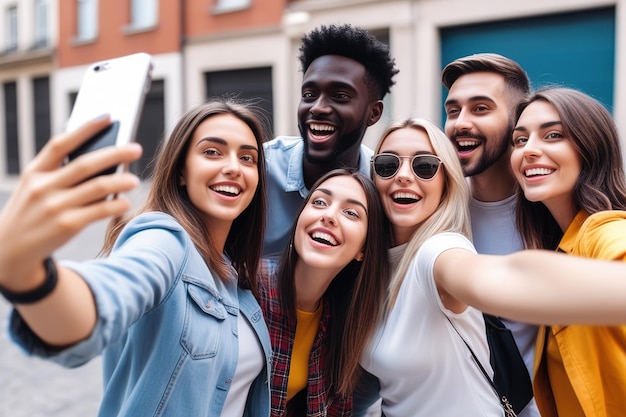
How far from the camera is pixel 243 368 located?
1.83 m

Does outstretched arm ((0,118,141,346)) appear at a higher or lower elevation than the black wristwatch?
higher

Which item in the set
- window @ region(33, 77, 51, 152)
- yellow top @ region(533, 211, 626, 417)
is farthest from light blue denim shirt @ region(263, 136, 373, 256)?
window @ region(33, 77, 51, 152)

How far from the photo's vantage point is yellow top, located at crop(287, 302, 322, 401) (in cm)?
219

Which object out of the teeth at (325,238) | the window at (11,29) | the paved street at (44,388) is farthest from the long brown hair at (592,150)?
the window at (11,29)

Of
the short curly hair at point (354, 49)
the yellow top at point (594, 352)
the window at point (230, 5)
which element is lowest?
the yellow top at point (594, 352)

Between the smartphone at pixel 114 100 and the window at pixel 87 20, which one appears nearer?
the smartphone at pixel 114 100

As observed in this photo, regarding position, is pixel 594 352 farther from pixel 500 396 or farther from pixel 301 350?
pixel 301 350

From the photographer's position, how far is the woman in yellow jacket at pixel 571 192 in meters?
1.70

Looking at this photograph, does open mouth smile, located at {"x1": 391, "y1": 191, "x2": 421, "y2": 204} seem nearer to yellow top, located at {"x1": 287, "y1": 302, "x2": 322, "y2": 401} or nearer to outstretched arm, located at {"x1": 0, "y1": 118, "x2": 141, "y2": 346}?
yellow top, located at {"x1": 287, "y1": 302, "x2": 322, "y2": 401}

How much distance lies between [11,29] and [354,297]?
21.5 meters

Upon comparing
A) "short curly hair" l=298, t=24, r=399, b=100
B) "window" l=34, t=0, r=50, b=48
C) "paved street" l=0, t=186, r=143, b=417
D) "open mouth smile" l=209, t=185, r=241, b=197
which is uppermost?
"window" l=34, t=0, r=50, b=48

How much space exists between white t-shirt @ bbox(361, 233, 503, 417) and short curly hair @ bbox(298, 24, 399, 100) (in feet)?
5.04

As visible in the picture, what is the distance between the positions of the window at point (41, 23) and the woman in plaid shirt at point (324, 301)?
1864 cm

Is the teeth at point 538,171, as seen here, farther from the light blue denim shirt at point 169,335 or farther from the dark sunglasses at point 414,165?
the light blue denim shirt at point 169,335
